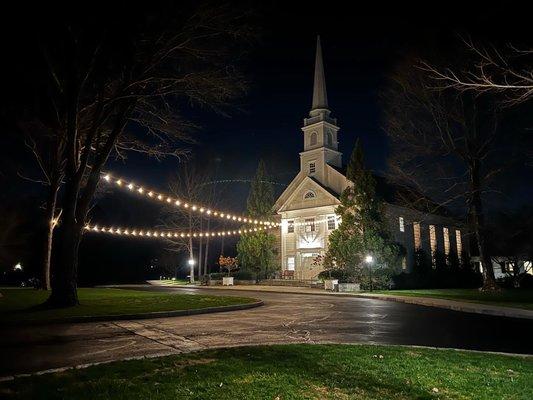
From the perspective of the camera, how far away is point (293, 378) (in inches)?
221

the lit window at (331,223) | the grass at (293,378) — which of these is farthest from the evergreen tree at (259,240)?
the grass at (293,378)

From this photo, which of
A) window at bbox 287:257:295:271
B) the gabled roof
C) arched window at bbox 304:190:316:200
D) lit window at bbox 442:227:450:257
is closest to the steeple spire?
the gabled roof

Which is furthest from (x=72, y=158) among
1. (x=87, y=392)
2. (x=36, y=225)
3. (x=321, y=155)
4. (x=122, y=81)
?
(x=36, y=225)

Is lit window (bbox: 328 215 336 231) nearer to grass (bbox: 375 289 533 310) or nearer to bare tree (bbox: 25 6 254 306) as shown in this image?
grass (bbox: 375 289 533 310)

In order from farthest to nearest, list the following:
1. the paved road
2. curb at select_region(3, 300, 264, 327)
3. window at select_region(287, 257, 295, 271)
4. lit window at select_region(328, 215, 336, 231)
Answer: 1. window at select_region(287, 257, 295, 271)
2. lit window at select_region(328, 215, 336, 231)
3. curb at select_region(3, 300, 264, 327)
4. the paved road

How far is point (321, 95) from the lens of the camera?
41.8m

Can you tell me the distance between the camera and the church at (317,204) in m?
39.3

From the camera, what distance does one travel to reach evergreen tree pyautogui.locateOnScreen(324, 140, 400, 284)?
101 ft

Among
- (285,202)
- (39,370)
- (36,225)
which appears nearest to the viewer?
(39,370)

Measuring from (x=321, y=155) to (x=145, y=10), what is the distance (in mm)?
27164

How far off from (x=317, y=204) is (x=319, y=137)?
6290 mm

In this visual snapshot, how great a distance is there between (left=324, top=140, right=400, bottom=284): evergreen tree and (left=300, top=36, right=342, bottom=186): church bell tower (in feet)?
23.7

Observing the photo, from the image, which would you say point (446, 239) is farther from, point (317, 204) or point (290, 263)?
point (290, 263)

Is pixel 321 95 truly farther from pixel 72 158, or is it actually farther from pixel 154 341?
pixel 154 341
